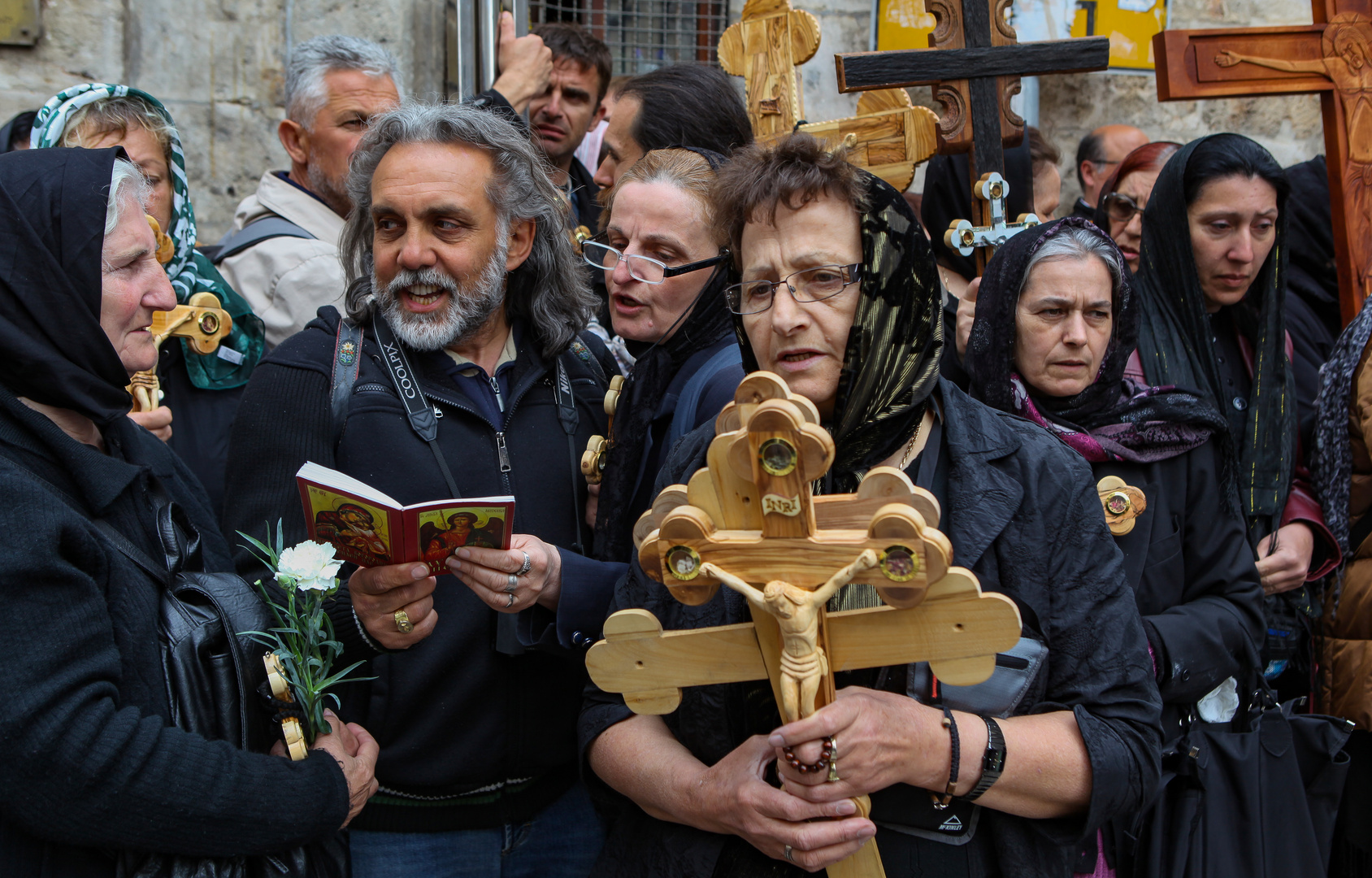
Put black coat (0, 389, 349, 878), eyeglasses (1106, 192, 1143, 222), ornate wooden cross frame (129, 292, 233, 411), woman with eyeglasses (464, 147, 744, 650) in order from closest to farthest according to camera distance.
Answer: black coat (0, 389, 349, 878) → woman with eyeglasses (464, 147, 744, 650) → ornate wooden cross frame (129, 292, 233, 411) → eyeglasses (1106, 192, 1143, 222)

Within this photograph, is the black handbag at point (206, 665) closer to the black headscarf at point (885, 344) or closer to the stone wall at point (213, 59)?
the black headscarf at point (885, 344)

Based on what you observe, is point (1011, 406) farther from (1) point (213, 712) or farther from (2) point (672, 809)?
(1) point (213, 712)

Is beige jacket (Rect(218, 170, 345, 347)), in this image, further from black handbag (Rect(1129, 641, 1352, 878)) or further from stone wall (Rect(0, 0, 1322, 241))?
black handbag (Rect(1129, 641, 1352, 878))

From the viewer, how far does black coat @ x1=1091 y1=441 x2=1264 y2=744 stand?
8.21ft

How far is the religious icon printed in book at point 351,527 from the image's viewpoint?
1.77 meters

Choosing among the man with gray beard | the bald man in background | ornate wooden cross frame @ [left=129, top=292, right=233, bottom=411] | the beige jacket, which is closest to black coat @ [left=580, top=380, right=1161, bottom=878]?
the man with gray beard

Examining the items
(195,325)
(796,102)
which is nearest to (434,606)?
(195,325)

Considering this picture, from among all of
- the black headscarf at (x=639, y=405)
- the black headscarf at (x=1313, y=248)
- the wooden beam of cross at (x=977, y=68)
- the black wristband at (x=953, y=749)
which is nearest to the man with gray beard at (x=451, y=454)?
the black headscarf at (x=639, y=405)

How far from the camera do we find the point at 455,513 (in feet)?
5.95

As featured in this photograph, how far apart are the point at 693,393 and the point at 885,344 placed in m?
0.69

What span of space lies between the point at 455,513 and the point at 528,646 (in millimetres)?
534

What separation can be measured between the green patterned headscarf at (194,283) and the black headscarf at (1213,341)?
2.70 meters

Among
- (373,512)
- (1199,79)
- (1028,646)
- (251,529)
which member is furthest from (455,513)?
(1199,79)

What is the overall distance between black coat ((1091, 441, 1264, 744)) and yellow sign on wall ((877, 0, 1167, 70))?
3.95m
